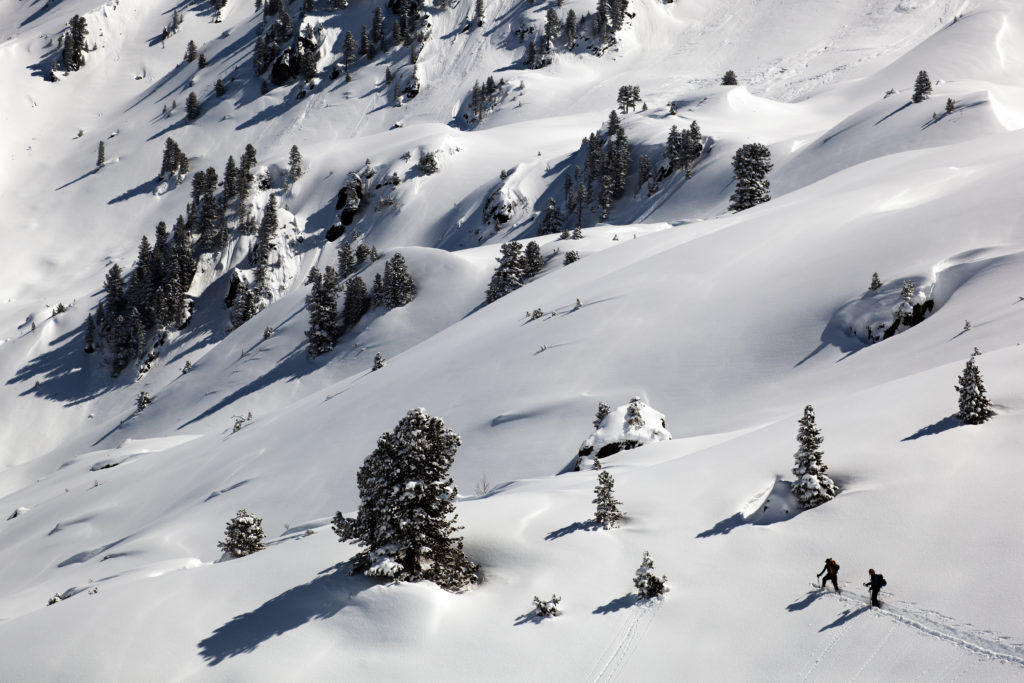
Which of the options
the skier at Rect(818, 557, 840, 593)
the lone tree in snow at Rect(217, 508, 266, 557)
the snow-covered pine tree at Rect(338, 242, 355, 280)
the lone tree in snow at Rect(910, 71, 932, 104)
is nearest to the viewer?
the skier at Rect(818, 557, 840, 593)

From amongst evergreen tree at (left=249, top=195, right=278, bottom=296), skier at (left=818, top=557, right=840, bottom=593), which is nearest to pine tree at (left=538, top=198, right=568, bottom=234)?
evergreen tree at (left=249, top=195, right=278, bottom=296)

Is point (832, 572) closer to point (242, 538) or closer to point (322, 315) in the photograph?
point (242, 538)

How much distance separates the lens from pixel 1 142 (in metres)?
148

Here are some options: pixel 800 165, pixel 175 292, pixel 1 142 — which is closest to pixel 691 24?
pixel 800 165

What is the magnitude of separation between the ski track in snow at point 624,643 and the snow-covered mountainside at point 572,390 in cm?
9

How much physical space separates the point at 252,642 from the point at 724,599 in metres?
9.97

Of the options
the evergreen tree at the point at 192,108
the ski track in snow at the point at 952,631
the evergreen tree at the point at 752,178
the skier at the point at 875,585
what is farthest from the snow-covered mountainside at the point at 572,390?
the evergreen tree at the point at 192,108

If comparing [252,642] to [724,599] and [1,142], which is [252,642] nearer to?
[724,599]

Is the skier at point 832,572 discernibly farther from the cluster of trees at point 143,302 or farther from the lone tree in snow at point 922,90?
the cluster of trees at point 143,302

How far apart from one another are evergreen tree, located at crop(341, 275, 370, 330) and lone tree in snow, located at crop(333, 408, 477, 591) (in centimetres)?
5623

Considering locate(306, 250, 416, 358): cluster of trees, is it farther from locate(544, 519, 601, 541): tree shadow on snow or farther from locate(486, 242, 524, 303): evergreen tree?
locate(544, 519, 601, 541): tree shadow on snow

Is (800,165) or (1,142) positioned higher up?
(1,142)

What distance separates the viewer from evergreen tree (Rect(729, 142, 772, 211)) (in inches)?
2613

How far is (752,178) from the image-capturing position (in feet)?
219
